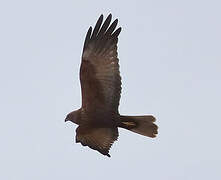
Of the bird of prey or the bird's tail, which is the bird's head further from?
the bird's tail

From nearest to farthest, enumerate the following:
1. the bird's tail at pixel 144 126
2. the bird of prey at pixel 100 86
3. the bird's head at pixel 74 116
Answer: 1. the bird of prey at pixel 100 86
2. the bird's head at pixel 74 116
3. the bird's tail at pixel 144 126

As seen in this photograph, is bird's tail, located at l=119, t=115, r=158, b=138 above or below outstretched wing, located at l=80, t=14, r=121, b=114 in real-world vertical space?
below

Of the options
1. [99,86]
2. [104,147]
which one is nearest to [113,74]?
[99,86]

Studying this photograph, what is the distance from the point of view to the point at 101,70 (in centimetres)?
1454

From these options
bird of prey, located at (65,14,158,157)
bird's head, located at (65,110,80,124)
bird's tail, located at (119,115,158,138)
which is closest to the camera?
bird of prey, located at (65,14,158,157)

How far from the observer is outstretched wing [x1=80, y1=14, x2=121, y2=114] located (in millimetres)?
14484

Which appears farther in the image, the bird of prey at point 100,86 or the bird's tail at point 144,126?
the bird's tail at point 144,126

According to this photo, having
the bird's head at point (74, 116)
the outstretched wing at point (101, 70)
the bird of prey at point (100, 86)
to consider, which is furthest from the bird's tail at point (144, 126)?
the bird's head at point (74, 116)

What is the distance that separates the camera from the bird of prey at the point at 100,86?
47.4 ft

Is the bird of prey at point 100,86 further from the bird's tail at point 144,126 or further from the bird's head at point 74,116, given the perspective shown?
the bird's tail at point 144,126

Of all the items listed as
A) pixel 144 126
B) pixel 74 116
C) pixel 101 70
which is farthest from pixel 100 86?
pixel 144 126

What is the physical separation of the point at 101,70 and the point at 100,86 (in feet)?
0.89

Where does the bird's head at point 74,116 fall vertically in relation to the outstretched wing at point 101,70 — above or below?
below

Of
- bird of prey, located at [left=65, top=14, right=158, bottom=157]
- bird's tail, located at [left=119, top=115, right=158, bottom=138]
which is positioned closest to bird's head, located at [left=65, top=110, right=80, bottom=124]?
bird of prey, located at [left=65, top=14, right=158, bottom=157]
